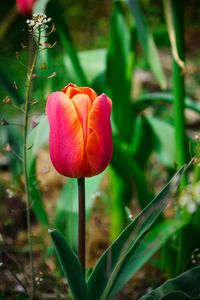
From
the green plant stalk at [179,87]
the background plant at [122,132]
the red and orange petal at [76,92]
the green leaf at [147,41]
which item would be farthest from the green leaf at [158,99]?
the red and orange petal at [76,92]

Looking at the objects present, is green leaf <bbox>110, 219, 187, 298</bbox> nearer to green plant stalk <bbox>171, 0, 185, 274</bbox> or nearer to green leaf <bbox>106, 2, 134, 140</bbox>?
green plant stalk <bbox>171, 0, 185, 274</bbox>

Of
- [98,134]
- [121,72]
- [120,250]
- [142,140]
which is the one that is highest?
[98,134]

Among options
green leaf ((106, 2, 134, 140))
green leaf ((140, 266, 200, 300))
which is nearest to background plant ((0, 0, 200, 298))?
green leaf ((106, 2, 134, 140))

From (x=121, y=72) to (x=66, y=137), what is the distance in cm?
85

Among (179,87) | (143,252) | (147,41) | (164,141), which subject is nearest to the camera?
(143,252)

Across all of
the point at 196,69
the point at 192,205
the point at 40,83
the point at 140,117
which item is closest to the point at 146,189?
the point at 140,117

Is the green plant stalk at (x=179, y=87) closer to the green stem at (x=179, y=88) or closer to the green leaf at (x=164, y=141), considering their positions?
the green stem at (x=179, y=88)

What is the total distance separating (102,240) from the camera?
5.93ft

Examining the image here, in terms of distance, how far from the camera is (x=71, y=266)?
78cm

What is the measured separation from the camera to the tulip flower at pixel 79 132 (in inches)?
30.9

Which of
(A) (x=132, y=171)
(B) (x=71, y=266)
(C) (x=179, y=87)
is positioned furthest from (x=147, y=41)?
(B) (x=71, y=266)

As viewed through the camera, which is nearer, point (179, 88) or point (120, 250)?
point (120, 250)

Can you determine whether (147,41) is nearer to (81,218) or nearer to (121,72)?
(121,72)

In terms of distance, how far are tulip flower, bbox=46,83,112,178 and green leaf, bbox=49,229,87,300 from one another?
0.08 meters
